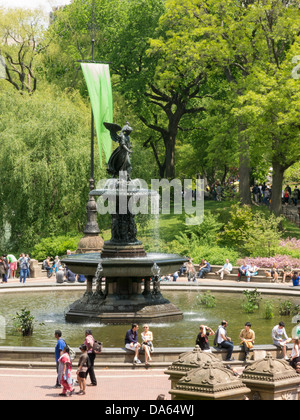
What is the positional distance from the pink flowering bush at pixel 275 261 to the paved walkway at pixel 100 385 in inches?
885

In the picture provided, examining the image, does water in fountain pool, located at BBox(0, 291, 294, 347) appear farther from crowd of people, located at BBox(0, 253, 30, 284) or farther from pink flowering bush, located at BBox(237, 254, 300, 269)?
pink flowering bush, located at BBox(237, 254, 300, 269)

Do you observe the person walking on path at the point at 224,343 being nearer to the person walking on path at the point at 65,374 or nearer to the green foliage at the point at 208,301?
the person walking on path at the point at 65,374

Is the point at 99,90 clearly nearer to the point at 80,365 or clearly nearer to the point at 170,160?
the point at 170,160

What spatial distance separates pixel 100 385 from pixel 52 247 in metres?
29.8

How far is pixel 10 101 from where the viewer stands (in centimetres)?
5294

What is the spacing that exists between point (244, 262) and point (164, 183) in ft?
78.3

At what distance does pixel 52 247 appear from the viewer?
46.8 m

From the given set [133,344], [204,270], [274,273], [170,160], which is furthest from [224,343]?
[170,160]

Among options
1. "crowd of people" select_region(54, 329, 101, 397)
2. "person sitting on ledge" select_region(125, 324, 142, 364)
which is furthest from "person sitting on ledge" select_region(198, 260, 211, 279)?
"crowd of people" select_region(54, 329, 101, 397)

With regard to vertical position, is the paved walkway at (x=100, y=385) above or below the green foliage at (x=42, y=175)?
below

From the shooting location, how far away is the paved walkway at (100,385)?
53.0ft

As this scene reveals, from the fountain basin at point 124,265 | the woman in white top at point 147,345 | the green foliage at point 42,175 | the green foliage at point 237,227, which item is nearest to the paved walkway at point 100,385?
the woman in white top at point 147,345

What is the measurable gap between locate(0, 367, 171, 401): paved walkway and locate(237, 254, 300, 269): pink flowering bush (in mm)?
22487
